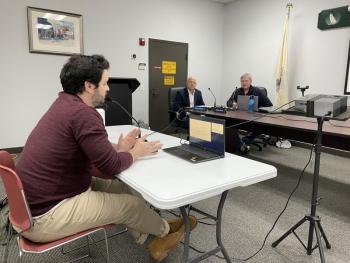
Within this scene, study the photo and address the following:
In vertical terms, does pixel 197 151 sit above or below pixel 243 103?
below

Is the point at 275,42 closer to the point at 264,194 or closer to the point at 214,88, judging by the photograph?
the point at 214,88

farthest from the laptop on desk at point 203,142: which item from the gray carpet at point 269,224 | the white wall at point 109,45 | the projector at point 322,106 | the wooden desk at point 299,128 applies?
the white wall at point 109,45

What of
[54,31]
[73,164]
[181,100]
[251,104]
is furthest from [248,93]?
[73,164]

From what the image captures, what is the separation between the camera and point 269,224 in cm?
223

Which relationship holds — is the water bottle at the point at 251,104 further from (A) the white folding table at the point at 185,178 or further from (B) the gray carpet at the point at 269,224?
(A) the white folding table at the point at 185,178

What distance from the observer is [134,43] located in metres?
5.05

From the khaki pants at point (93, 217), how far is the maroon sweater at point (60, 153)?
0.18 feet

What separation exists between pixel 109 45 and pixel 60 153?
3.94 m

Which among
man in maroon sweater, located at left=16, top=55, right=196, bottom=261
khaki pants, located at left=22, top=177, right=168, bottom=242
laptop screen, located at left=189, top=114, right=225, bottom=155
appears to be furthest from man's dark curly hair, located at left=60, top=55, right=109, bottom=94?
laptop screen, located at left=189, top=114, right=225, bottom=155

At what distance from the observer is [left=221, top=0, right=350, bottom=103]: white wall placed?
4371 millimetres

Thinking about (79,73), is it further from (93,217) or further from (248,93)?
(248,93)

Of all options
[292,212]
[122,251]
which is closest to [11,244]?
[122,251]

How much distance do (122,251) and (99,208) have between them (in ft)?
2.37

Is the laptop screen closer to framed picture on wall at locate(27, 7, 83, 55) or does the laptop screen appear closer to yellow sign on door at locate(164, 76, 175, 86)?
framed picture on wall at locate(27, 7, 83, 55)
